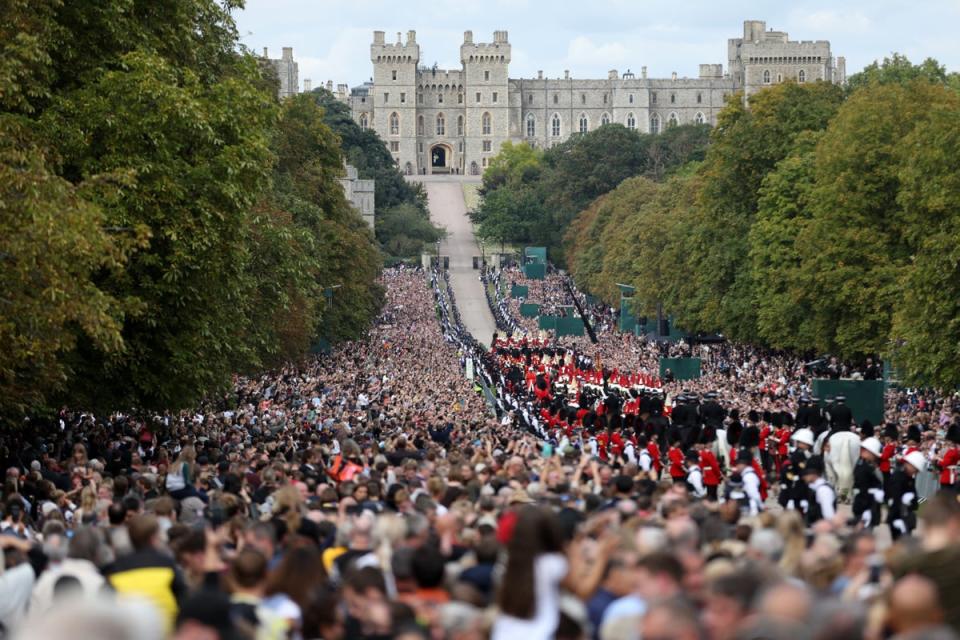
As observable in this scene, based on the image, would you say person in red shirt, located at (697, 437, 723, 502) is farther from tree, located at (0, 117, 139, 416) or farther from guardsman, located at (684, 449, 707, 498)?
tree, located at (0, 117, 139, 416)

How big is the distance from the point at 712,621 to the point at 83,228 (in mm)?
13366

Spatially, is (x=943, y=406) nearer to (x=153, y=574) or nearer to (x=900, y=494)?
(x=900, y=494)

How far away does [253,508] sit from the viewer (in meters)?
15.8

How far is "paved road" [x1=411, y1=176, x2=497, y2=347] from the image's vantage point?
97438 millimetres

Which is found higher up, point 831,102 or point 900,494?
point 831,102

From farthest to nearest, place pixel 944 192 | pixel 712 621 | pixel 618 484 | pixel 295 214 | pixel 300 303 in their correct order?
pixel 295 214 → pixel 300 303 → pixel 944 192 → pixel 618 484 → pixel 712 621

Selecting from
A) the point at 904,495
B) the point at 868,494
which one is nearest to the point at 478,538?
the point at 868,494

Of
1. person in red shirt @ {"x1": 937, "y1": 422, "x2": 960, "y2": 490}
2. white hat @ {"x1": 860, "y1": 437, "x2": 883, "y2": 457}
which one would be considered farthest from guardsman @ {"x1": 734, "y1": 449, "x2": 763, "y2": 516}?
person in red shirt @ {"x1": 937, "y1": 422, "x2": 960, "y2": 490}

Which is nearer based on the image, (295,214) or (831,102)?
(295,214)

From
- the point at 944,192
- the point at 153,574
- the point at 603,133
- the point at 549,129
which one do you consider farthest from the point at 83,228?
the point at 549,129

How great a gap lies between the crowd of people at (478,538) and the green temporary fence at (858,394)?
3.25 ft

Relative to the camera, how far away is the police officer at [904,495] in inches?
723

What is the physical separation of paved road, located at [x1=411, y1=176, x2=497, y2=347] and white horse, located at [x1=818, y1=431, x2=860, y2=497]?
61.7 meters

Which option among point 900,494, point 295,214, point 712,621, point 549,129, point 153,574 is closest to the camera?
point 712,621
